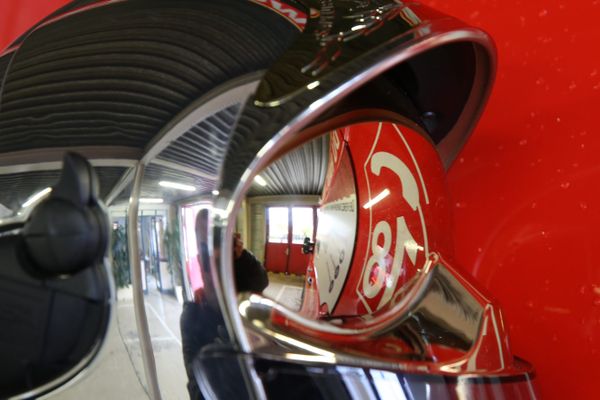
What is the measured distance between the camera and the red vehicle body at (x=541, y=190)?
1.77ft

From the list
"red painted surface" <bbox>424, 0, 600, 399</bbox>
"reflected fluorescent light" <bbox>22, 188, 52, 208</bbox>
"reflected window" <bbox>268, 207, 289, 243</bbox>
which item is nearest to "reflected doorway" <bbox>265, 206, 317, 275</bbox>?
"reflected window" <bbox>268, 207, 289, 243</bbox>

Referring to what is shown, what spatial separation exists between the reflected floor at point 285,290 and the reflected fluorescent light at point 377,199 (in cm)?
12

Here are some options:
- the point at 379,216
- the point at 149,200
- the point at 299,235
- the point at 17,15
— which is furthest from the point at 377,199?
the point at 17,15

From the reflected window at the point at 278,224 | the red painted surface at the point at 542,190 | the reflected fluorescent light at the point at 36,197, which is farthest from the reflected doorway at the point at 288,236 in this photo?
the red painted surface at the point at 542,190

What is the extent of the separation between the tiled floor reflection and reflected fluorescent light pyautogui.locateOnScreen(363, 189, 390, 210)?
8.0 inches

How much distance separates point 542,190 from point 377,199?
23cm

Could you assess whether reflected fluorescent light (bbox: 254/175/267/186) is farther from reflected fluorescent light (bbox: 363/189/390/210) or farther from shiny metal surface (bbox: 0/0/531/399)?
reflected fluorescent light (bbox: 363/189/390/210)

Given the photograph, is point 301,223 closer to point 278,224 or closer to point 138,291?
point 278,224

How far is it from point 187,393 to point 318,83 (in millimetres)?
253

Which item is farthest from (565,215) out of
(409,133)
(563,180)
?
(409,133)

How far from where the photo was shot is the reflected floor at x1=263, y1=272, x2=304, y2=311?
37cm

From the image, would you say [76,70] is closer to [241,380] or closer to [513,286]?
[241,380]

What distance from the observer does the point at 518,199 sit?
60cm

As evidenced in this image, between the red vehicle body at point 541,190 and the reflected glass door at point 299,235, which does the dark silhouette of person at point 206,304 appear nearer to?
the reflected glass door at point 299,235
